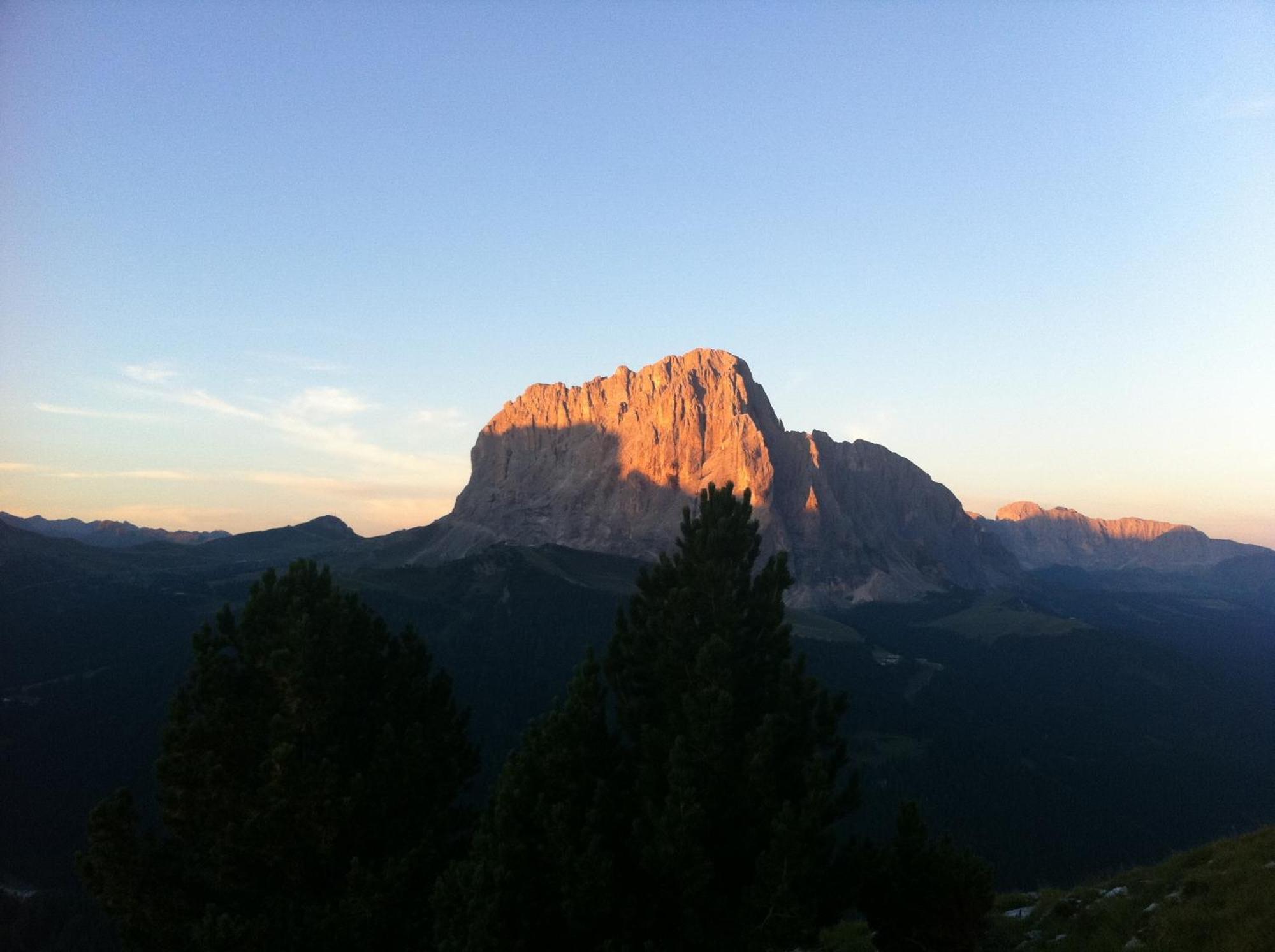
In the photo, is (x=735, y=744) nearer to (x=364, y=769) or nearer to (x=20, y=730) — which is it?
(x=364, y=769)

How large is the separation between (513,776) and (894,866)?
1237 centimetres

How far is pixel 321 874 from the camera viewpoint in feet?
92.0

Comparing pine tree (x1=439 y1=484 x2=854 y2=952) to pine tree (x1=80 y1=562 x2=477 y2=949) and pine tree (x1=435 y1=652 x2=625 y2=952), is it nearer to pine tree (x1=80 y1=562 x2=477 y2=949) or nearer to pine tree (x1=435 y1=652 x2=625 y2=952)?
pine tree (x1=435 y1=652 x2=625 y2=952)

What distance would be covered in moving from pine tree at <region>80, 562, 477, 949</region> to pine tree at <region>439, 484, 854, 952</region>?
626 cm

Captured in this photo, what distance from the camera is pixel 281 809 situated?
2627 centimetres

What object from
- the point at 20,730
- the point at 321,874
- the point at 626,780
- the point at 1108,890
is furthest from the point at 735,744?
the point at 20,730

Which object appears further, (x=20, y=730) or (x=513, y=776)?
(x=20, y=730)

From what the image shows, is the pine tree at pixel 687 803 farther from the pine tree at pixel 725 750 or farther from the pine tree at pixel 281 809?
the pine tree at pixel 281 809

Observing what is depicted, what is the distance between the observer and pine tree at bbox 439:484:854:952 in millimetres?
21312

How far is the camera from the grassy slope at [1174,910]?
55.2ft

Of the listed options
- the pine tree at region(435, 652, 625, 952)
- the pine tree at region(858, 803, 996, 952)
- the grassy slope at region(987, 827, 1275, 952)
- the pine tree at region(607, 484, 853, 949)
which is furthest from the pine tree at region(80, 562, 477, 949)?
the grassy slope at region(987, 827, 1275, 952)

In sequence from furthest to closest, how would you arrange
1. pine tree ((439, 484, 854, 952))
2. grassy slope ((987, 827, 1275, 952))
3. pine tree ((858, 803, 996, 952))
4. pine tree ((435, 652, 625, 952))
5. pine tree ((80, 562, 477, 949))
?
pine tree ((80, 562, 477, 949)) < pine tree ((858, 803, 996, 952)) < pine tree ((439, 484, 854, 952)) < pine tree ((435, 652, 625, 952)) < grassy slope ((987, 827, 1275, 952))

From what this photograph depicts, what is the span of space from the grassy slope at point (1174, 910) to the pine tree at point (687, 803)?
20.3 ft

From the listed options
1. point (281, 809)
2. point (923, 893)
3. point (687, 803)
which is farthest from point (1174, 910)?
point (281, 809)
